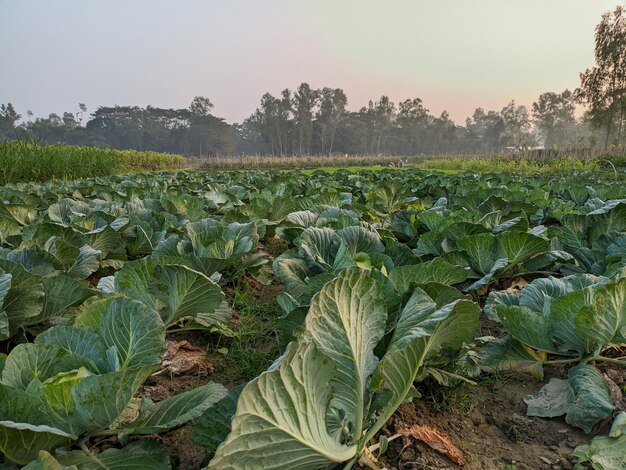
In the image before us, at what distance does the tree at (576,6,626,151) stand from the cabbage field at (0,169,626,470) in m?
46.4

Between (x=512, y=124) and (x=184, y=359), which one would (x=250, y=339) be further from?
(x=512, y=124)

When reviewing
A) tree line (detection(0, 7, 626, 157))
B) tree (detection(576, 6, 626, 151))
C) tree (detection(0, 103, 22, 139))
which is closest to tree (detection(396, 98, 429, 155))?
tree line (detection(0, 7, 626, 157))

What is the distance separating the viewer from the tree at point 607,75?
126 feet

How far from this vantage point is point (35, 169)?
10531 mm

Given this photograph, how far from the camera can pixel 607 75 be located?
39.6 meters

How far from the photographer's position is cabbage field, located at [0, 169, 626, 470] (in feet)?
2.58

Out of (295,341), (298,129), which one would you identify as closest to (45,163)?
(295,341)

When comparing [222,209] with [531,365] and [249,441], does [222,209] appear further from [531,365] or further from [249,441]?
[249,441]

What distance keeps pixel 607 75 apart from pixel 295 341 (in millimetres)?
51060

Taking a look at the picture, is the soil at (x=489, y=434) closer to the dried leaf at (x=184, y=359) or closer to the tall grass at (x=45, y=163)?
the dried leaf at (x=184, y=359)

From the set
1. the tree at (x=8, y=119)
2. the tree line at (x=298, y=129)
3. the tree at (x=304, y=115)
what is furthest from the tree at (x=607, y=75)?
the tree at (x=8, y=119)

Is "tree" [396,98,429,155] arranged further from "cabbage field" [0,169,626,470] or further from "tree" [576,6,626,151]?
"cabbage field" [0,169,626,470]

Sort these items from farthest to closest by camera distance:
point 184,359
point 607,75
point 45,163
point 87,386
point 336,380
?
point 607,75, point 45,163, point 184,359, point 336,380, point 87,386

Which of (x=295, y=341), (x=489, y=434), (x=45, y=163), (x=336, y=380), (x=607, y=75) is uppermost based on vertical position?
(x=607, y=75)
